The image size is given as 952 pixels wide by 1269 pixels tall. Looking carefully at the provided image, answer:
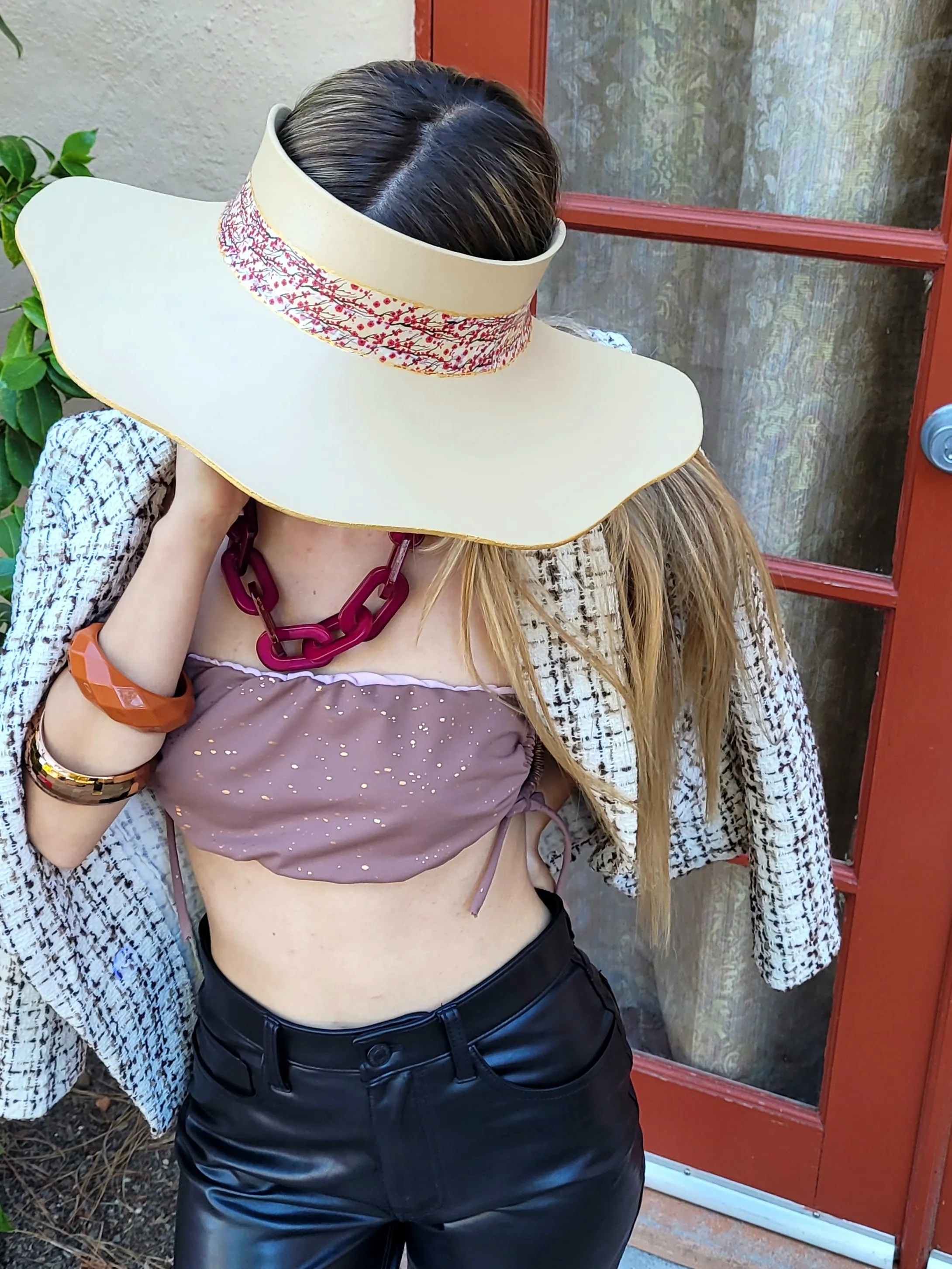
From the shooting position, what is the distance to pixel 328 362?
0.72 metres

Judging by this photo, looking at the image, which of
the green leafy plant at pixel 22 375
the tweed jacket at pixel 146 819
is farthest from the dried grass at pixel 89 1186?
the green leafy plant at pixel 22 375

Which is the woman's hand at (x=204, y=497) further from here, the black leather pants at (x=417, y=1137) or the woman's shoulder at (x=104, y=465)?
the black leather pants at (x=417, y=1137)

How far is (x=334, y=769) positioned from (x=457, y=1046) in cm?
27

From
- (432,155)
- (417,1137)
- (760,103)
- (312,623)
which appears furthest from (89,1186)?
(760,103)

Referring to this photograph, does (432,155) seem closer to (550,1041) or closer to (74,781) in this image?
(74,781)

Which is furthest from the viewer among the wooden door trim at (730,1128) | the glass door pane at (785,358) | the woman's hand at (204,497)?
the wooden door trim at (730,1128)

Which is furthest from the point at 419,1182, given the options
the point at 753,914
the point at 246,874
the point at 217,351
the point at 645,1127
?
the point at 645,1127

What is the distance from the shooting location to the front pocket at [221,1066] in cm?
99

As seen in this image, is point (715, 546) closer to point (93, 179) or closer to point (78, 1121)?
point (93, 179)

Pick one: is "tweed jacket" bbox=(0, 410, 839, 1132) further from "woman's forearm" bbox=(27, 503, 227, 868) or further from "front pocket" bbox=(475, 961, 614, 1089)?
"front pocket" bbox=(475, 961, 614, 1089)

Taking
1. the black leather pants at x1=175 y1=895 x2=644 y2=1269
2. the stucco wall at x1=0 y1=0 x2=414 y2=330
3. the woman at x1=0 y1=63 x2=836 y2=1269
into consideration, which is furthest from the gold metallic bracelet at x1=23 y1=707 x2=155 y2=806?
the stucco wall at x1=0 y1=0 x2=414 y2=330

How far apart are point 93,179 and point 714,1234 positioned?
174 cm

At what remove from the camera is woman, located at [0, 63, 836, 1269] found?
720 millimetres

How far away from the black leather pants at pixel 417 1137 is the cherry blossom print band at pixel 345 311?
0.56 meters
